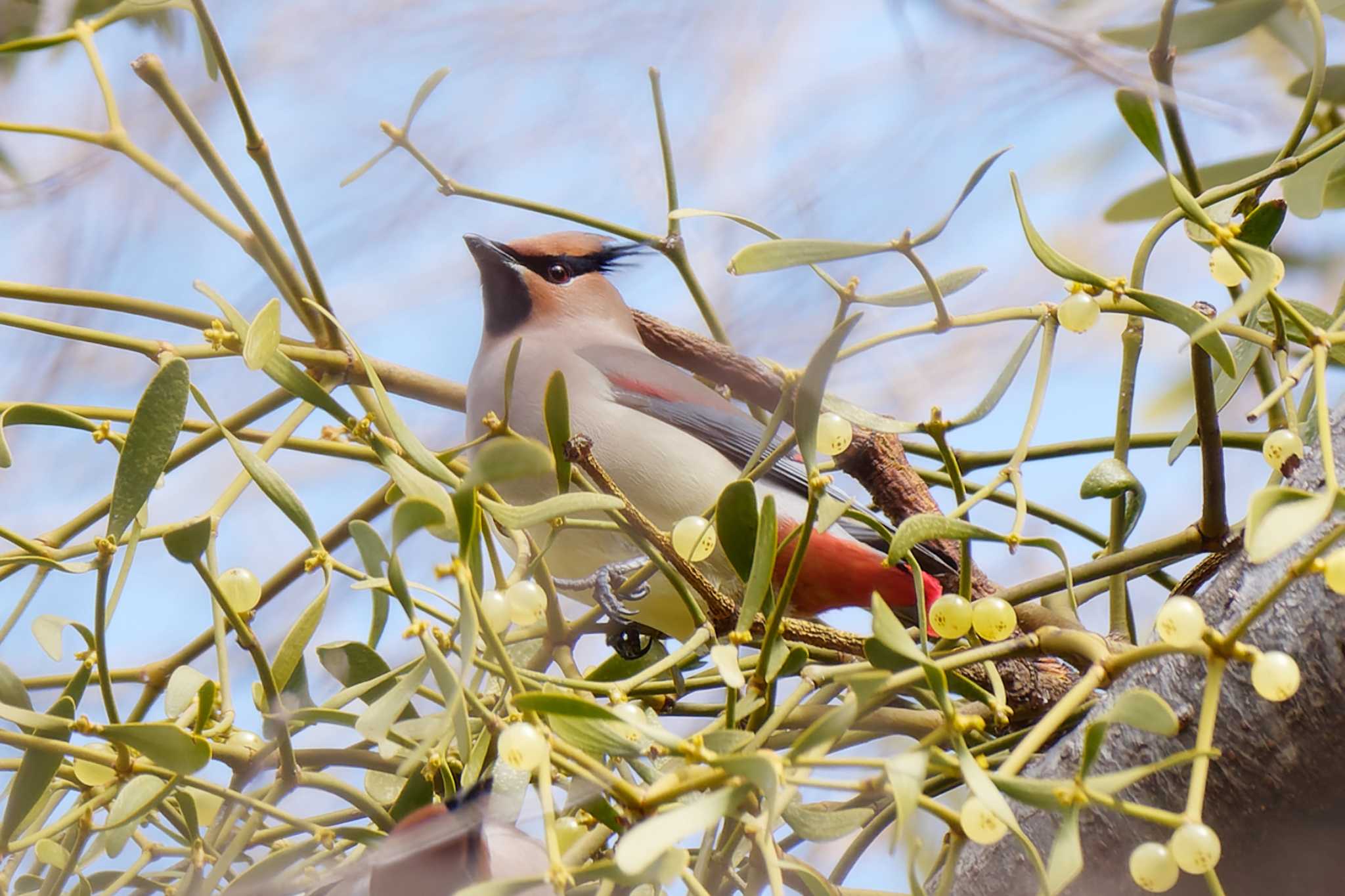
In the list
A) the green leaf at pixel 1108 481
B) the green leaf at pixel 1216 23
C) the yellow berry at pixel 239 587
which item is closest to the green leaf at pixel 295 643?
the yellow berry at pixel 239 587

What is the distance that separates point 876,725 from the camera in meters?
0.70

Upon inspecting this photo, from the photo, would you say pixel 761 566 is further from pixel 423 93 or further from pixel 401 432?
pixel 423 93

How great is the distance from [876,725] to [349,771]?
11.1 inches

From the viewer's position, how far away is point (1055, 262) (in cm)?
48

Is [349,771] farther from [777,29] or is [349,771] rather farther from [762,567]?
[777,29]

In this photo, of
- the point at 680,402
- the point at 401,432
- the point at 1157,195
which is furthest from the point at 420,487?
the point at 680,402

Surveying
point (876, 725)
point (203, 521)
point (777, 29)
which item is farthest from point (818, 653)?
point (777, 29)

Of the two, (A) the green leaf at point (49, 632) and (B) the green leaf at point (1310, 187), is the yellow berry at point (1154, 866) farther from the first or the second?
(A) the green leaf at point (49, 632)

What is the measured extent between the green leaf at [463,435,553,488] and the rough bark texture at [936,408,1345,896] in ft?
0.83

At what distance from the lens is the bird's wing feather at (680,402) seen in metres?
1.12

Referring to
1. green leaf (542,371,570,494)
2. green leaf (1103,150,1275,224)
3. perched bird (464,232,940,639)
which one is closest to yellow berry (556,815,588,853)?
green leaf (542,371,570,494)

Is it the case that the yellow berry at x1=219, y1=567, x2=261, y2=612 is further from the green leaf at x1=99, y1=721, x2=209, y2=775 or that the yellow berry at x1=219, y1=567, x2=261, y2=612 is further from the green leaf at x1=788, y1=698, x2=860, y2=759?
A: the green leaf at x1=788, y1=698, x2=860, y2=759

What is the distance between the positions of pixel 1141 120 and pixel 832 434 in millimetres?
180

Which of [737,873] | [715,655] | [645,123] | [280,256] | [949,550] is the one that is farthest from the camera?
[645,123]
